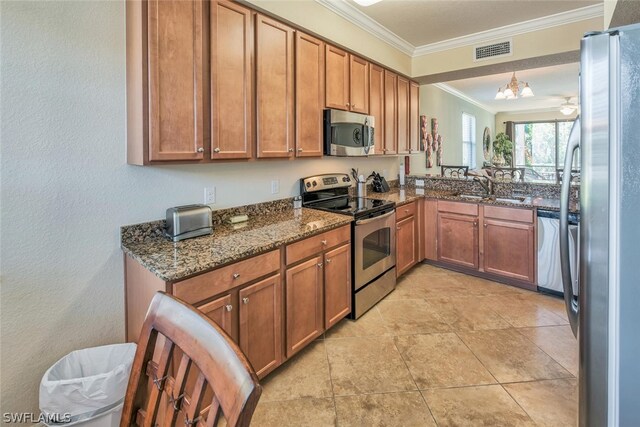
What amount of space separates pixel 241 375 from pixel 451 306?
2.93 metres

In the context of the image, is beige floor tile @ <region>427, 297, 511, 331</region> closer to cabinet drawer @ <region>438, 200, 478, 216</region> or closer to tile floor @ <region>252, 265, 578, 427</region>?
tile floor @ <region>252, 265, 578, 427</region>

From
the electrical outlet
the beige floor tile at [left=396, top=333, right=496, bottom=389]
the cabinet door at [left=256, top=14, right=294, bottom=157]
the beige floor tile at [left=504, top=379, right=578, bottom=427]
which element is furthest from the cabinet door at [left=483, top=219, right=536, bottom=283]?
the electrical outlet

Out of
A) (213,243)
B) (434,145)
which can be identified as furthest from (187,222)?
(434,145)

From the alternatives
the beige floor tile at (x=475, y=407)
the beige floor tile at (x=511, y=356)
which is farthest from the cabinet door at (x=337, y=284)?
the beige floor tile at (x=511, y=356)

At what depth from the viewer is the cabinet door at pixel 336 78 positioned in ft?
9.68

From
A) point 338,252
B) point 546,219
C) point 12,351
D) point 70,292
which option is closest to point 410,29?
point 546,219

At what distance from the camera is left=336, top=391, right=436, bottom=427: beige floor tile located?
5.95 feet

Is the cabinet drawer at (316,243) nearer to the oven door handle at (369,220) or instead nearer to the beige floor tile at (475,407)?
the oven door handle at (369,220)

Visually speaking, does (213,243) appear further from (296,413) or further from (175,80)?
(296,413)

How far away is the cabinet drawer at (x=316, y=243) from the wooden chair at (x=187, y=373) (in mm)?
1268

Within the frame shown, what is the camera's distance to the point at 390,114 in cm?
390

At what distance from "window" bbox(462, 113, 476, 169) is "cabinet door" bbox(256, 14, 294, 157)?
653cm

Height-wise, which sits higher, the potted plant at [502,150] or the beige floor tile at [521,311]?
the potted plant at [502,150]

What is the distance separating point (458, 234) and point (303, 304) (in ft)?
7.65
